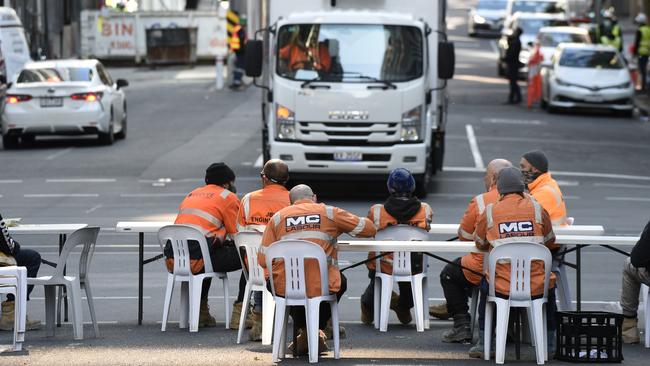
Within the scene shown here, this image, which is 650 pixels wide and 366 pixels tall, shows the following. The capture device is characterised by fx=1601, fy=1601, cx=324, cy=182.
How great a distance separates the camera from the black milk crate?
447 inches

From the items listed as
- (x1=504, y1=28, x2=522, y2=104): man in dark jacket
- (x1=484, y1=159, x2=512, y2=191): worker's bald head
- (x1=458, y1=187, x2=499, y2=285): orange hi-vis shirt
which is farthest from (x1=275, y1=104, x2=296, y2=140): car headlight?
(x1=504, y1=28, x2=522, y2=104): man in dark jacket

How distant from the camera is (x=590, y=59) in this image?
38.8m

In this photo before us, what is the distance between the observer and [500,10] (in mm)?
66688

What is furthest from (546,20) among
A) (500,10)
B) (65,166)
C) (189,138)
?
(65,166)

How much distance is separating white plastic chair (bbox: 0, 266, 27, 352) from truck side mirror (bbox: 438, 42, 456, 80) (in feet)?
39.9

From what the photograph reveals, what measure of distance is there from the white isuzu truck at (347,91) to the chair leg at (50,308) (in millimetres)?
10189

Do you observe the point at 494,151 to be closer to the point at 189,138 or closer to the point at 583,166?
the point at 583,166

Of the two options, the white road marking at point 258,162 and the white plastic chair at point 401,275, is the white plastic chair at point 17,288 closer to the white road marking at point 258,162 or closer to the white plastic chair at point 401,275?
the white plastic chair at point 401,275

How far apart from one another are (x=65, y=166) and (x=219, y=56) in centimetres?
1739

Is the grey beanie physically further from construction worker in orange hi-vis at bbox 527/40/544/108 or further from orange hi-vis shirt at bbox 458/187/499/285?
construction worker in orange hi-vis at bbox 527/40/544/108

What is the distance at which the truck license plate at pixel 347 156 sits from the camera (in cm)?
2272

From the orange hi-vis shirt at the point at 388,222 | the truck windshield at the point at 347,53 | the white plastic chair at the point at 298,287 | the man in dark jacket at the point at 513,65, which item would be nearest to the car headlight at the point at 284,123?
the truck windshield at the point at 347,53

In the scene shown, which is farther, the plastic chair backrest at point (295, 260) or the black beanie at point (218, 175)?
the black beanie at point (218, 175)

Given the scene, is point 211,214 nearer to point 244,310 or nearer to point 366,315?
point 244,310
